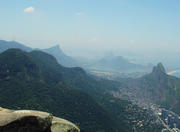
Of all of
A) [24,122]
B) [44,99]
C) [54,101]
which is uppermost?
[24,122]

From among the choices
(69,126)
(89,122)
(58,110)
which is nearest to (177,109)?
(89,122)

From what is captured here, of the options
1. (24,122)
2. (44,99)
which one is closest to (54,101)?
(44,99)

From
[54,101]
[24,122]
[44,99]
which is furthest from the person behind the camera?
[54,101]

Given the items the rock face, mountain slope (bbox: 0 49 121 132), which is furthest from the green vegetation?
the rock face

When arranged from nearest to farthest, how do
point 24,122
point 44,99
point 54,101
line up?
point 24,122
point 44,99
point 54,101

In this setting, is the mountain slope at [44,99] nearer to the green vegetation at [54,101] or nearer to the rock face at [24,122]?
the green vegetation at [54,101]

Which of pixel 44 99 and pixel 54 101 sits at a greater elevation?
pixel 44 99

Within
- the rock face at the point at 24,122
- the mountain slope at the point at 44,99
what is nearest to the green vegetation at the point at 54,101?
the mountain slope at the point at 44,99

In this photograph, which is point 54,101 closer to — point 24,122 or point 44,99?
point 44,99
